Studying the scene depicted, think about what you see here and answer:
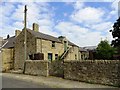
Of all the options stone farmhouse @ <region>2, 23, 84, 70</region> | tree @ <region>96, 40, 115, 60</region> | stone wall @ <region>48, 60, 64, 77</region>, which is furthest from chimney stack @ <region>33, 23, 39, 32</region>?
stone wall @ <region>48, 60, 64, 77</region>

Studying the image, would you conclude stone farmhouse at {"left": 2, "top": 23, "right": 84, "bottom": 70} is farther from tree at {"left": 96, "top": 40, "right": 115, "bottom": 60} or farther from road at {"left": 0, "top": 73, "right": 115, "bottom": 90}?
road at {"left": 0, "top": 73, "right": 115, "bottom": 90}

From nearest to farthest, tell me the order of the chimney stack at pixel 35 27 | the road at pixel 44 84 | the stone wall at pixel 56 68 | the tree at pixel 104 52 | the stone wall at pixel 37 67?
the road at pixel 44 84 → the stone wall at pixel 56 68 → the stone wall at pixel 37 67 → the tree at pixel 104 52 → the chimney stack at pixel 35 27

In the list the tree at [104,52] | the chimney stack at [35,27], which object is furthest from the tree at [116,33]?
the chimney stack at [35,27]

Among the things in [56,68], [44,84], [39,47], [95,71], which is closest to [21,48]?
[39,47]

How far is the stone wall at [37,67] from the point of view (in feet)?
65.1

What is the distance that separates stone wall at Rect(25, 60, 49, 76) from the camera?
65.1 ft

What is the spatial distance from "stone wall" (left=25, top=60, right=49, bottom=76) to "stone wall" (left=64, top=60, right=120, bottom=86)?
2936 mm

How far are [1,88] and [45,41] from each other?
19.1 meters

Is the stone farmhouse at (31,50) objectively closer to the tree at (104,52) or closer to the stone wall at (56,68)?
the tree at (104,52)

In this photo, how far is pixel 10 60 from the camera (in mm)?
31078

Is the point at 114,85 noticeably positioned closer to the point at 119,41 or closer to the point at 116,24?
the point at 119,41

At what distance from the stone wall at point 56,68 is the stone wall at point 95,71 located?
118 centimetres

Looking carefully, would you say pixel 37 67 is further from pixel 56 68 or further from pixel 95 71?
pixel 95 71

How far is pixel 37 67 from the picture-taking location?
20.6 meters
